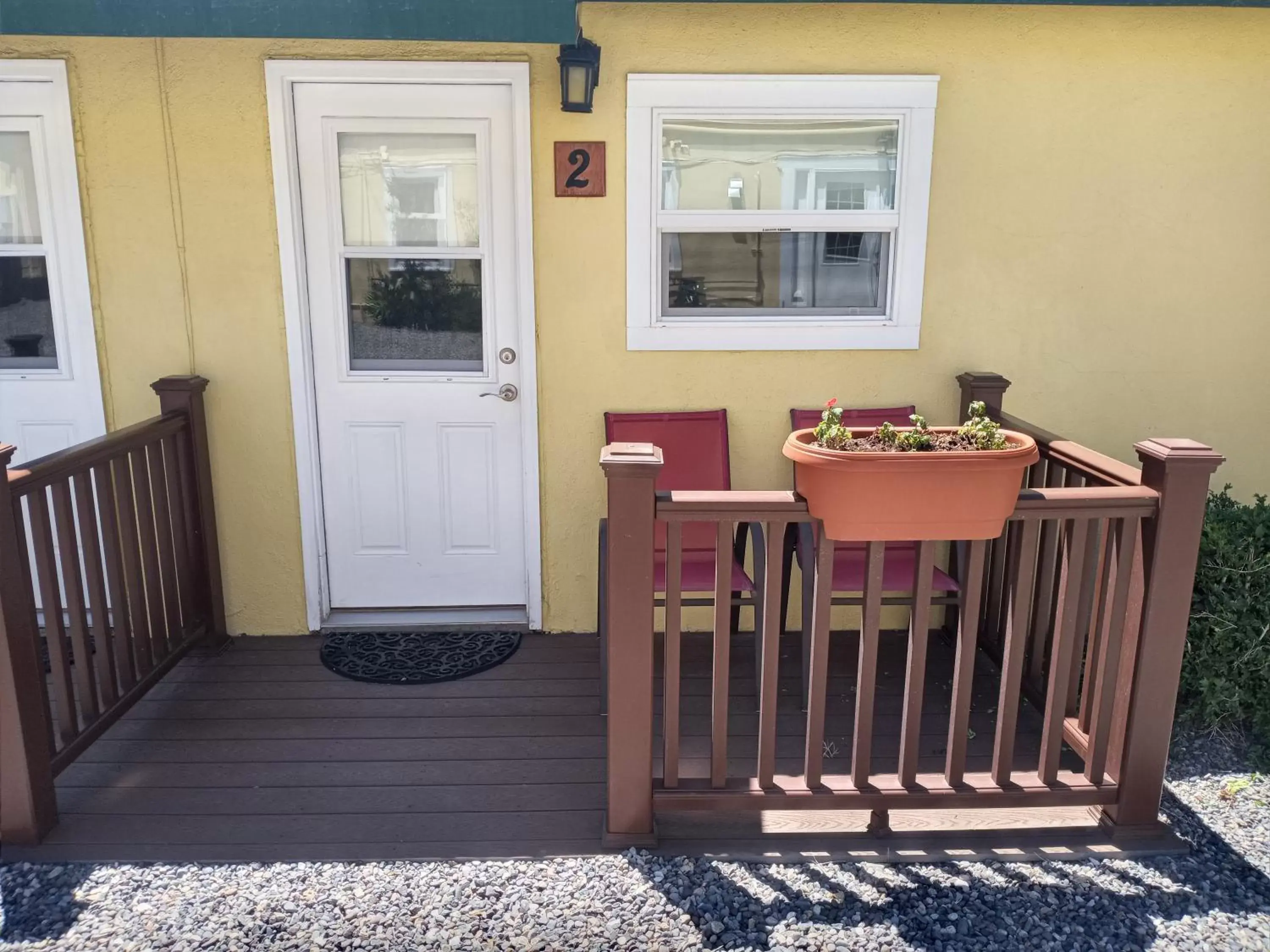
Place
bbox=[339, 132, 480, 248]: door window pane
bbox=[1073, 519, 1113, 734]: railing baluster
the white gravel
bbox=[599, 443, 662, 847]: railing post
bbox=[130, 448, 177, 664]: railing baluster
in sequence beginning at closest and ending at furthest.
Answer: the white gravel → bbox=[599, 443, 662, 847]: railing post → bbox=[1073, 519, 1113, 734]: railing baluster → bbox=[130, 448, 177, 664]: railing baluster → bbox=[339, 132, 480, 248]: door window pane

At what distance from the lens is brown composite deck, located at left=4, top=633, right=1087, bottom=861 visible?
261 centimetres

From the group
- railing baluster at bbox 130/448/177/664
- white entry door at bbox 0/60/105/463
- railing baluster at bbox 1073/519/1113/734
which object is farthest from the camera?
white entry door at bbox 0/60/105/463

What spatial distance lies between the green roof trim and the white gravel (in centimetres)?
227

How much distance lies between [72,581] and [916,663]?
237 centimetres

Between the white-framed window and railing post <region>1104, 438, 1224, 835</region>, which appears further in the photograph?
the white-framed window

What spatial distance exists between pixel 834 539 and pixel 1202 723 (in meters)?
1.63

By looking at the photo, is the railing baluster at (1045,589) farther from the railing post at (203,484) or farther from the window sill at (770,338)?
the railing post at (203,484)

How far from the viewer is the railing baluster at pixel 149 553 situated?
322cm

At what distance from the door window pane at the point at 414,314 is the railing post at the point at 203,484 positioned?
584 millimetres

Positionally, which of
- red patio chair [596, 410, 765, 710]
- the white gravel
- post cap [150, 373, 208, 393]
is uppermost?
post cap [150, 373, 208, 393]

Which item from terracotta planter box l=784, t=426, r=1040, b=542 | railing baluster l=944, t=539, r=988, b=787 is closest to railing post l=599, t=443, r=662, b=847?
terracotta planter box l=784, t=426, r=1040, b=542

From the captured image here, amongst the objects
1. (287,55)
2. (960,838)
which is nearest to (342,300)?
(287,55)

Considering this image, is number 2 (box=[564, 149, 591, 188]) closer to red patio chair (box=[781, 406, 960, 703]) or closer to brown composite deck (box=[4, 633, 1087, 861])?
red patio chair (box=[781, 406, 960, 703])

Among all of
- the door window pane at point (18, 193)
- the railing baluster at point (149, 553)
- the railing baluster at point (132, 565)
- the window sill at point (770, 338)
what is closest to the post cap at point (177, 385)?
the railing baluster at point (149, 553)
